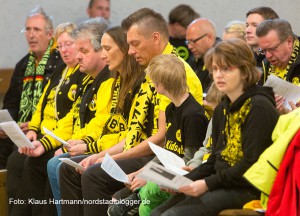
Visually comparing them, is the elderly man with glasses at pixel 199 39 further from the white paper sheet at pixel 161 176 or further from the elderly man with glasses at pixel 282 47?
the white paper sheet at pixel 161 176

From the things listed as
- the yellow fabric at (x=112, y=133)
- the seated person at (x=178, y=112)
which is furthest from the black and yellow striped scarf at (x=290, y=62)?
the yellow fabric at (x=112, y=133)

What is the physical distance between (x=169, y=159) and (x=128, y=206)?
0.48 metres

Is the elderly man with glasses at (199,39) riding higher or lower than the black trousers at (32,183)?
higher

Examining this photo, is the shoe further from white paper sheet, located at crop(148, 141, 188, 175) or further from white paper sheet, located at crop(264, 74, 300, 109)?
white paper sheet, located at crop(264, 74, 300, 109)

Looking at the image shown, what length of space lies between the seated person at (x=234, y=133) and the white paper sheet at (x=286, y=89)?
470 millimetres

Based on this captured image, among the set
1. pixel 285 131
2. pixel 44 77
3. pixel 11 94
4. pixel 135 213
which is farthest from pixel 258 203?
pixel 11 94

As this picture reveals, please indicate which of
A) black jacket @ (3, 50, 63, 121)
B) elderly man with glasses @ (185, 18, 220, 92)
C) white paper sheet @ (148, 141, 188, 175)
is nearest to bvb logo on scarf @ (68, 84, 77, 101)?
elderly man with glasses @ (185, 18, 220, 92)

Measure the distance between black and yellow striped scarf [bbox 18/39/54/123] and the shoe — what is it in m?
2.33

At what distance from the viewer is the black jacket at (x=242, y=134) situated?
345 cm

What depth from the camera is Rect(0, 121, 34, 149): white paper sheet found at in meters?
5.09

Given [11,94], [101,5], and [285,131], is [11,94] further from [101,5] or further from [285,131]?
[285,131]

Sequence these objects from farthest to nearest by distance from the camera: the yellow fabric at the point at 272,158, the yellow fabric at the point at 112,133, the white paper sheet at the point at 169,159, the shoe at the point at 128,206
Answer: the yellow fabric at the point at 112,133, the shoe at the point at 128,206, the white paper sheet at the point at 169,159, the yellow fabric at the point at 272,158

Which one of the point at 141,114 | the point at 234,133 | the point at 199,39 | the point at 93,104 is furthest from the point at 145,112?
the point at 199,39

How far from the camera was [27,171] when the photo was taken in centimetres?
560
